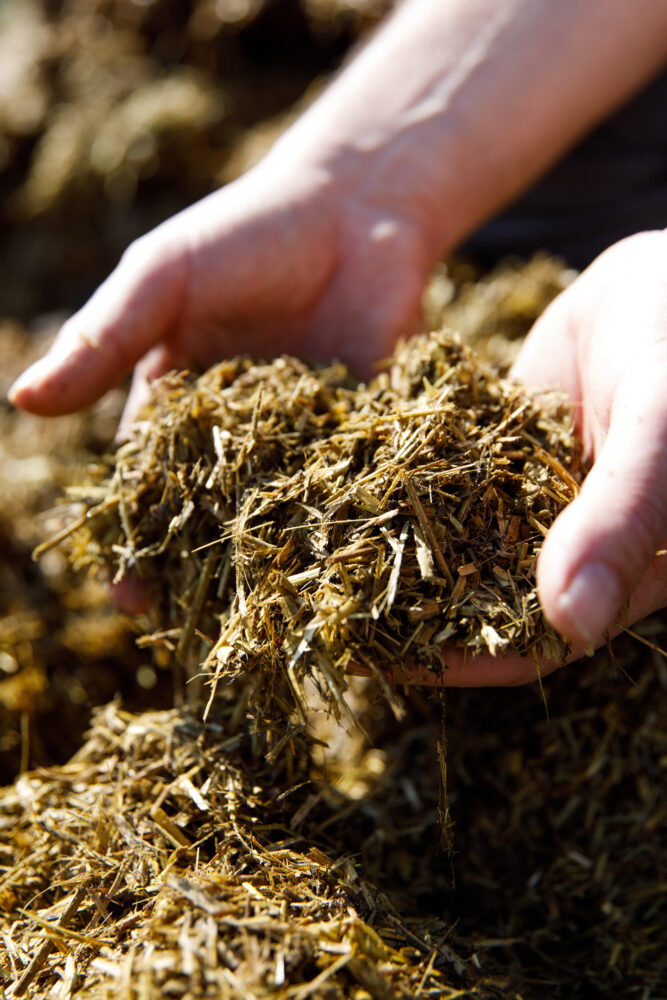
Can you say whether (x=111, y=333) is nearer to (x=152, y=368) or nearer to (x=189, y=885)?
(x=152, y=368)

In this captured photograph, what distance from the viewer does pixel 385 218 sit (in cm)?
243

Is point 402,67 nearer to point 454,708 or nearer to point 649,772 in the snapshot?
point 454,708

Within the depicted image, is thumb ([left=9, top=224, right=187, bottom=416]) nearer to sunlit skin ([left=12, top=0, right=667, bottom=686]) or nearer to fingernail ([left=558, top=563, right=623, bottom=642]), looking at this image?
sunlit skin ([left=12, top=0, right=667, bottom=686])

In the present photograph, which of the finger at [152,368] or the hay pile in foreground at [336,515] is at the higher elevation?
the finger at [152,368]

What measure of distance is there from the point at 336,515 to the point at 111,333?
90 cm

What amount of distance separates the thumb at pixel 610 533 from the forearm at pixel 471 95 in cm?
157

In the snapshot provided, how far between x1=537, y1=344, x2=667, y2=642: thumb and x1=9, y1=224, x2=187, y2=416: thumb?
1.30m

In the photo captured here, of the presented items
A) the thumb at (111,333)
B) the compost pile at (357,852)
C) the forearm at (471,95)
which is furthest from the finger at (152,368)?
the forearm at (471,95)

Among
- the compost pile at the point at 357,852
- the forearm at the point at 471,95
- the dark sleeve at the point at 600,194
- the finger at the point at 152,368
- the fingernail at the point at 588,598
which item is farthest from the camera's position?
the dark sleeve at the point at 600,194

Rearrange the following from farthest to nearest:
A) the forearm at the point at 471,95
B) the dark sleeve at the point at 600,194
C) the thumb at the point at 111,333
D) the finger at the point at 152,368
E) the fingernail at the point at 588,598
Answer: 1. the dark sleeve at the point at 600,194
2. the forearm at the point at 471,95
3. the finger at the point at 152,368
4. the thumb at the point at 111,333
5. the fingernail at the point at 588,598

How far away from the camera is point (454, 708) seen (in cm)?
188

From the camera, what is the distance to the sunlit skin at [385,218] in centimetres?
189

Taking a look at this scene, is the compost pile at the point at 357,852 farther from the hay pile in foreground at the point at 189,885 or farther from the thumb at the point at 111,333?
the thumb at the point at 111,333

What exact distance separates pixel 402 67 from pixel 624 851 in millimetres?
2491
